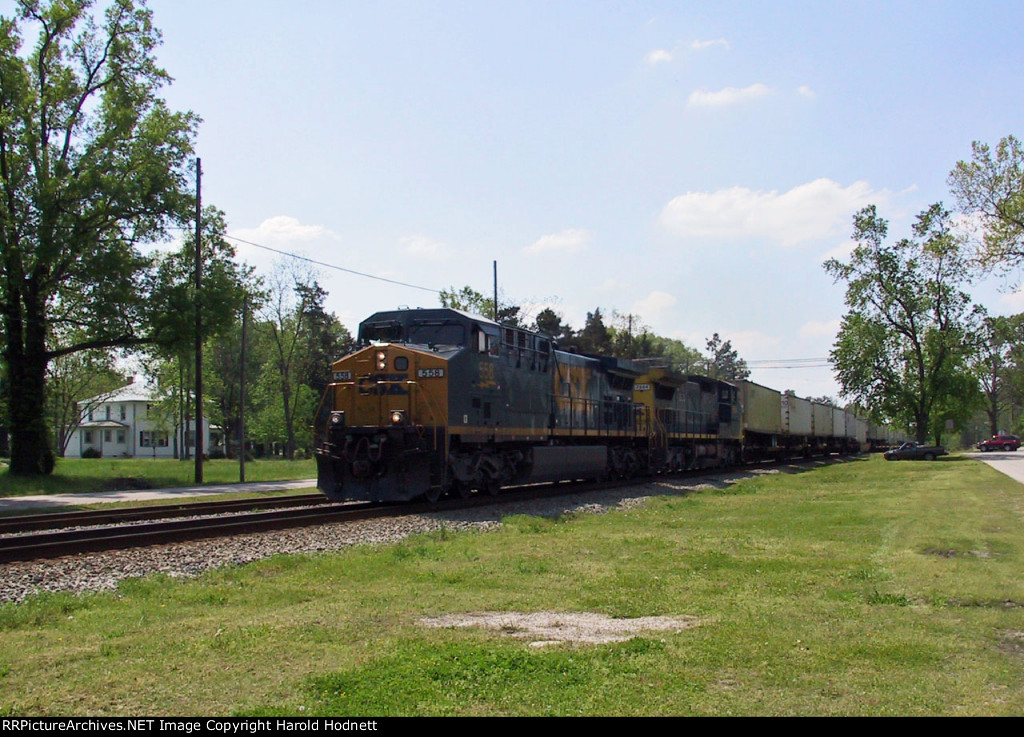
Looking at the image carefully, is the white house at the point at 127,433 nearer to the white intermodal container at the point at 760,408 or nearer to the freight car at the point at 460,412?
the white intermodal container at the point at 760,408

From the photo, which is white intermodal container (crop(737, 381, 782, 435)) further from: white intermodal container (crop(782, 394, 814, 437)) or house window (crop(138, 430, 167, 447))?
house window (crop(138, 430, 167, 447))

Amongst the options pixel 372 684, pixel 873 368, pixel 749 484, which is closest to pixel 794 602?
pixel 372 684

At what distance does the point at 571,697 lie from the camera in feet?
15.5

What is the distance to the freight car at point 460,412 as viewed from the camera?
15992 mm

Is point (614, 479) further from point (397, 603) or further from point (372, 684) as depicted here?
point (372, 684)

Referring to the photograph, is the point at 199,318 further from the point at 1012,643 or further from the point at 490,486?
the point at 1012,643

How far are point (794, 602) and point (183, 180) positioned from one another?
2907cm

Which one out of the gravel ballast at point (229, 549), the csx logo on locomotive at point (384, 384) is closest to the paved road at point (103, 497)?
the csx logo on locomotive at point (384, 384)

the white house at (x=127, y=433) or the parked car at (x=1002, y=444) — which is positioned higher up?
the white house at (x=127, y=433)

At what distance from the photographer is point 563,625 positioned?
6652mm

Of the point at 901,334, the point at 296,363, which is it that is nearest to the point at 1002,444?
the point at 901,334

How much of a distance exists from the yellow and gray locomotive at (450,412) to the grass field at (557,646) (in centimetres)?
447

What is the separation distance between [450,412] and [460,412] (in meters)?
0.39

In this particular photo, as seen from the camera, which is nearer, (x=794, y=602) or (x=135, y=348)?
(x=794, y=602)
